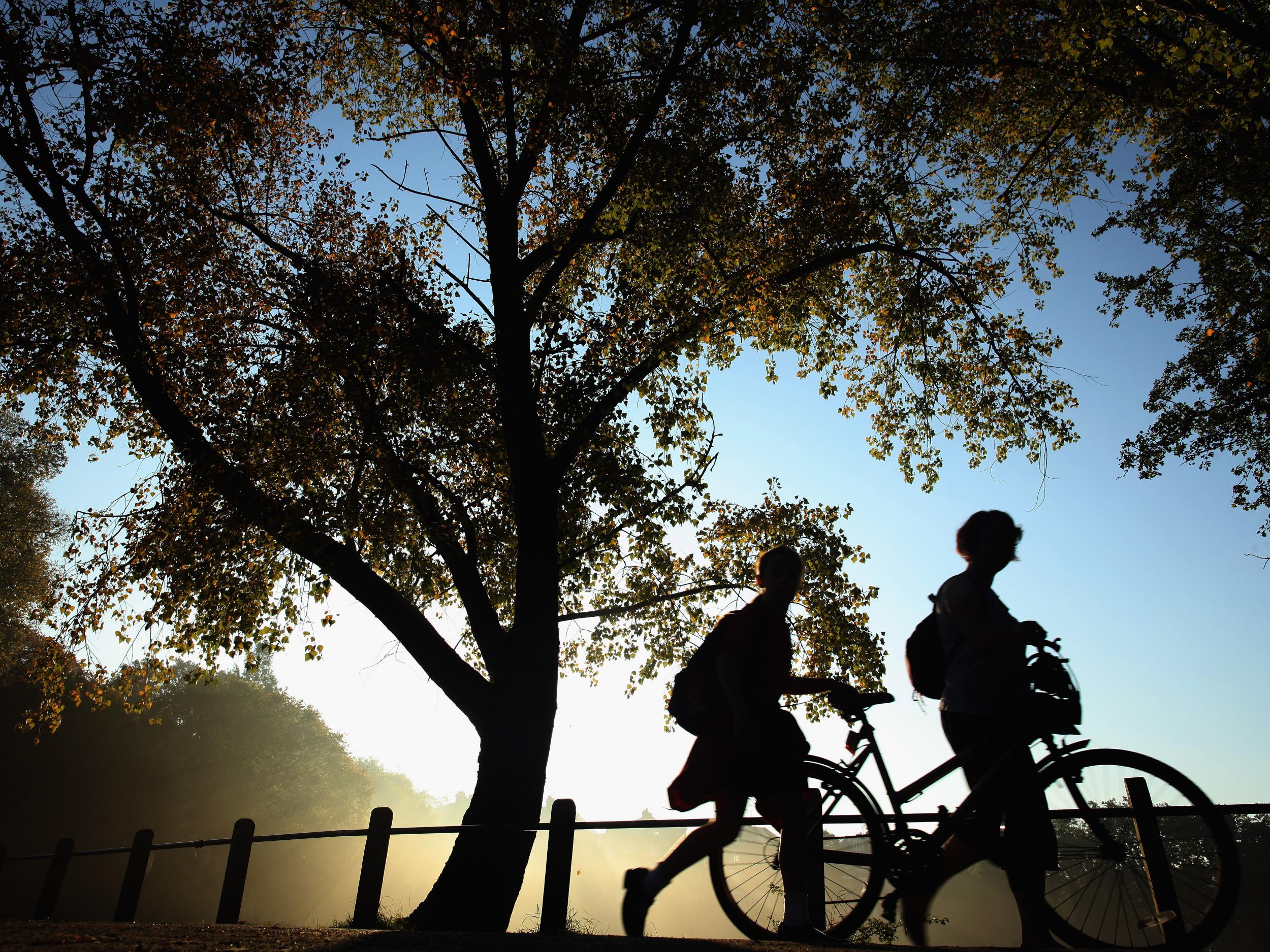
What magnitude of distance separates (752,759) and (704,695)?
1.34ft

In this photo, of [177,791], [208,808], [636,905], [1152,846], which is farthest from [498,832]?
[208,808]

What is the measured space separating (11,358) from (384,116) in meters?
7.35

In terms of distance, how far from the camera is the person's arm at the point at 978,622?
12.2 feet

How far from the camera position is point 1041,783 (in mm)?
3619

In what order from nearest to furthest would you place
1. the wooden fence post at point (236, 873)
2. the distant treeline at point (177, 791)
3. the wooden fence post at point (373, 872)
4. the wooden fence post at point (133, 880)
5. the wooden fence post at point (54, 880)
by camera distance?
the wooden fence post at point (373, 872) → the wooden fence post at point (236, 873) → the wooden fence post at point (133, 880) → the wooden fence post at point (54, 880) → the distant treeline at point (177, 791)

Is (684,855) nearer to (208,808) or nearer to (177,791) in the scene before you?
(177,791)

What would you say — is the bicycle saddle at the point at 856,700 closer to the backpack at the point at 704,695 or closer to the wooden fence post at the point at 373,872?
the backpack at the point at 704,695

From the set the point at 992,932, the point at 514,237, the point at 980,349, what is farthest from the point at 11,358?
the point at 992,932

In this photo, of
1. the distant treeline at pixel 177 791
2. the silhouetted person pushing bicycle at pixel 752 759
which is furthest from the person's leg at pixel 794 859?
the distant treeline at pixel 177 791

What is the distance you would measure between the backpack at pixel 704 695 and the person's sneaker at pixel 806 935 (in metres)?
0.98

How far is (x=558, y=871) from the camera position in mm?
6789

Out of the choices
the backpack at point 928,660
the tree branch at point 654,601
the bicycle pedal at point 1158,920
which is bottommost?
the bicycle pedal at point 1158,920

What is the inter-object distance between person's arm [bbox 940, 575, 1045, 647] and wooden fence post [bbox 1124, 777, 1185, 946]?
87 centimetres

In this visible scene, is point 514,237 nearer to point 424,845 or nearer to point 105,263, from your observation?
point 105,263
